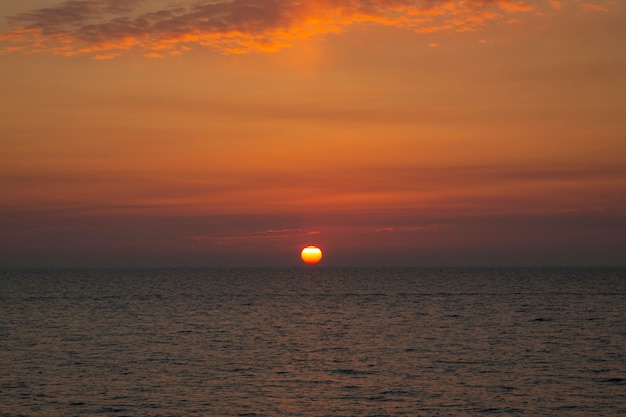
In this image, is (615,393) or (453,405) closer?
(453,405)

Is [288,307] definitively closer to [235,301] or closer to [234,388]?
[235,301]

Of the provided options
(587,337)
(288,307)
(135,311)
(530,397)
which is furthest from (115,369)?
(288,307)

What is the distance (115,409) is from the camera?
45438 mm

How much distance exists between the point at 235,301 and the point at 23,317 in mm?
52624

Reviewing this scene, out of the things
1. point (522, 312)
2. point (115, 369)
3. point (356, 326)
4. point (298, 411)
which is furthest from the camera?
point (522, 312)

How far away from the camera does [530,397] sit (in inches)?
1917

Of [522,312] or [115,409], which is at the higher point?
[115,409]

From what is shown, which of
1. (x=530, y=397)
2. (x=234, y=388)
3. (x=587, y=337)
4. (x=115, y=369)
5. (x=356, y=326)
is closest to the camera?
(x=530, y=397)

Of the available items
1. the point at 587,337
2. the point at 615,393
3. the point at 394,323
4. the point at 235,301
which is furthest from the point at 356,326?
the point at 235,301

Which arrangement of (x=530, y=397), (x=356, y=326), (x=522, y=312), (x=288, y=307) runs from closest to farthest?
1. (x=530, y=397)
2. (x=356, y=326)
3. (x=522, y=312)
4. (x=288, y=307)

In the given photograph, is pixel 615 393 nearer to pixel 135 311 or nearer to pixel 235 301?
pixel 135 311

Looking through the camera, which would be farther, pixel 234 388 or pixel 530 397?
pixel 234 388

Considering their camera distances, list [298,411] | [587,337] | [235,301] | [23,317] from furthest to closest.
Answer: [235,301], [23,317], [587,337], [298,411]

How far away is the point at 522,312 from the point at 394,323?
98.2ft
